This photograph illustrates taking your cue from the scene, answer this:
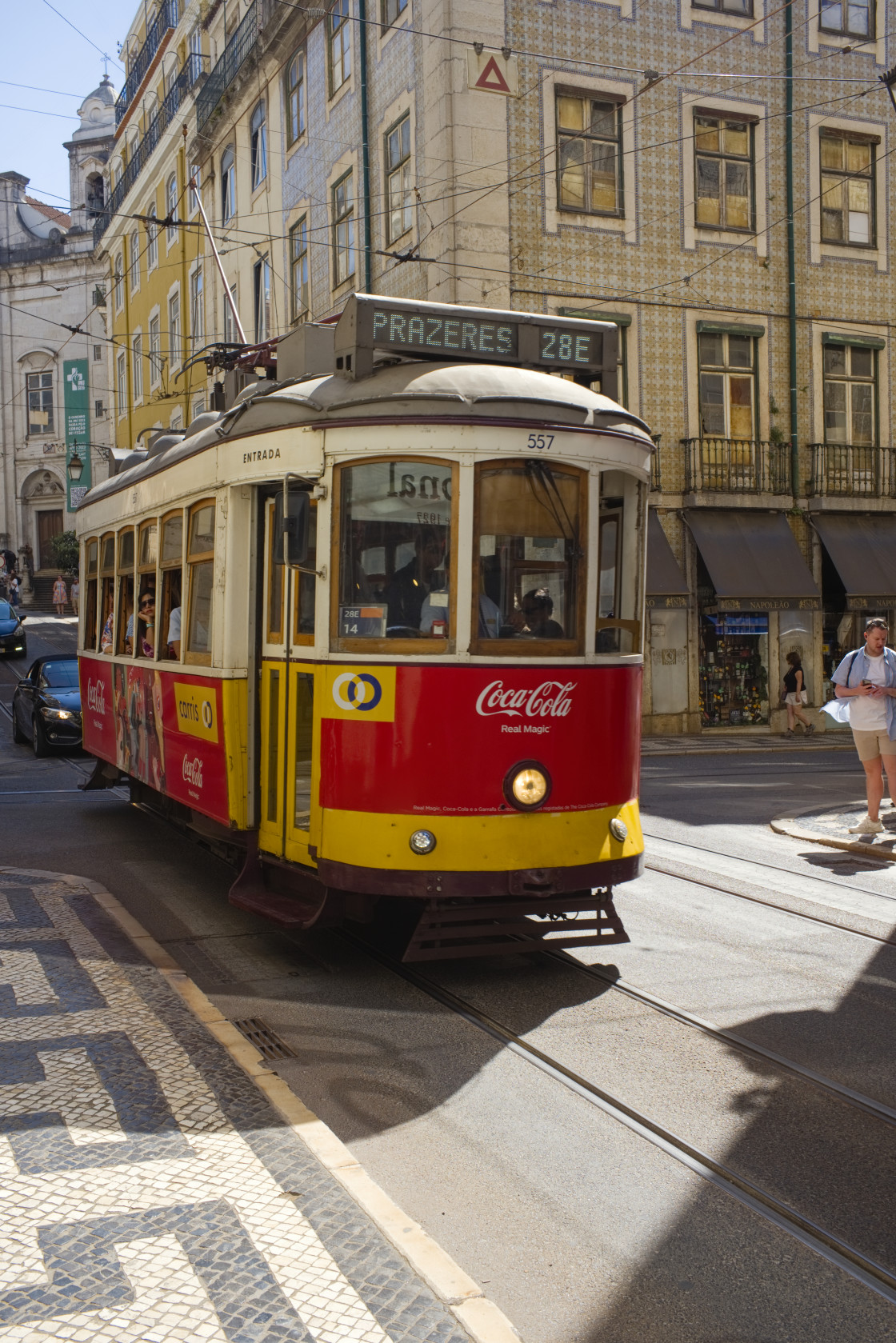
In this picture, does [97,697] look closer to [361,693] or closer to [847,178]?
[361,693]

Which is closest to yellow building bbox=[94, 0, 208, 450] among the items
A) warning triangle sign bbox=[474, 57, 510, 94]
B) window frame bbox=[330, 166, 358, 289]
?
window frame bbox=[330, 166, 358, 289]

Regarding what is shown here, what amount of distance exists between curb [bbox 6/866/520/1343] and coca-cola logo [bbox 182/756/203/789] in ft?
5.27

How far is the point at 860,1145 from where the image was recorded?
481 cm

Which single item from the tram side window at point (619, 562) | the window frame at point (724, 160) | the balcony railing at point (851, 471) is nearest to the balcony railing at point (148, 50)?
the window frame at point (724, 160)

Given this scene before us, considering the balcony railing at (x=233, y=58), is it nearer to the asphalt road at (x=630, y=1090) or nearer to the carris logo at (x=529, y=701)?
the asphalt road at (x=630, y=1090)

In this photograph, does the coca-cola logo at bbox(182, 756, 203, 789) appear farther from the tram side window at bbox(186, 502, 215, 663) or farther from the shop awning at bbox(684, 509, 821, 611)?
the shop awning at bbox(684, 509, 821, 611)

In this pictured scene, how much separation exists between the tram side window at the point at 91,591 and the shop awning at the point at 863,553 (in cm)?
1581

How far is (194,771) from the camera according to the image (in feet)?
28.2

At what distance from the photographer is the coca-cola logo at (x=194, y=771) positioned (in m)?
A: 8.40

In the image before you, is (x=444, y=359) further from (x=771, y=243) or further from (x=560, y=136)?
(x=771, y=243)

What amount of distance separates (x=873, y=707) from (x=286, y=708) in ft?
20.2

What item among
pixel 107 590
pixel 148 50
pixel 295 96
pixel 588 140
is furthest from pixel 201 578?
pixel 148 50

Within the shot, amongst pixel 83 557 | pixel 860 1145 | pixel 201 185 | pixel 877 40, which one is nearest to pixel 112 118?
pixel 201 185

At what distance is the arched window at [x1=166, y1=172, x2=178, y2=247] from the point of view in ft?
122
